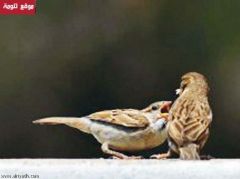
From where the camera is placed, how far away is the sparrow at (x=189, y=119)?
5.96 metres

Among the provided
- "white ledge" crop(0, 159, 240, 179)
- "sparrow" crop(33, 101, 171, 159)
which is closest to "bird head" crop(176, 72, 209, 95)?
"sparrow" crop(33, 101, 171, 159)

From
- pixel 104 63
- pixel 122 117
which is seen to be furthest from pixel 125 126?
pixel 104 63

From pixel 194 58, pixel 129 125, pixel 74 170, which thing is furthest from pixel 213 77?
pixel 74 170

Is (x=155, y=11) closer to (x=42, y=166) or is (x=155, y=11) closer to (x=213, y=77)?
(x=213, y=77)

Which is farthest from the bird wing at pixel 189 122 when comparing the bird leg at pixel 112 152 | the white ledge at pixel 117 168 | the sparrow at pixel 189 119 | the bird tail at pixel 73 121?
the bird tail at pixel 73 121

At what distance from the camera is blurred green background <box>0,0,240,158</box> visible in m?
5.95

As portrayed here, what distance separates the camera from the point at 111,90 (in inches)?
235

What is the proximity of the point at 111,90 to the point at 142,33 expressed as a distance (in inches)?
15.0

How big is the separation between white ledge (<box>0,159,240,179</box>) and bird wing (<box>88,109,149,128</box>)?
0.75 ft

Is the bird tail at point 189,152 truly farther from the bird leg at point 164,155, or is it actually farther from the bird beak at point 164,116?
the bird beak at point 164,116

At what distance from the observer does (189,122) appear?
598cm

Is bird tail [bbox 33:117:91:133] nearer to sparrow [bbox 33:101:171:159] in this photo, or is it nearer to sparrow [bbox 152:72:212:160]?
sparrow [bbox 33:101:171:159]

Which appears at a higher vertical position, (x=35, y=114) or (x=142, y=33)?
(x=142, y=33)

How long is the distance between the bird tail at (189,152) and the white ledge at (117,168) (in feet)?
0.12
